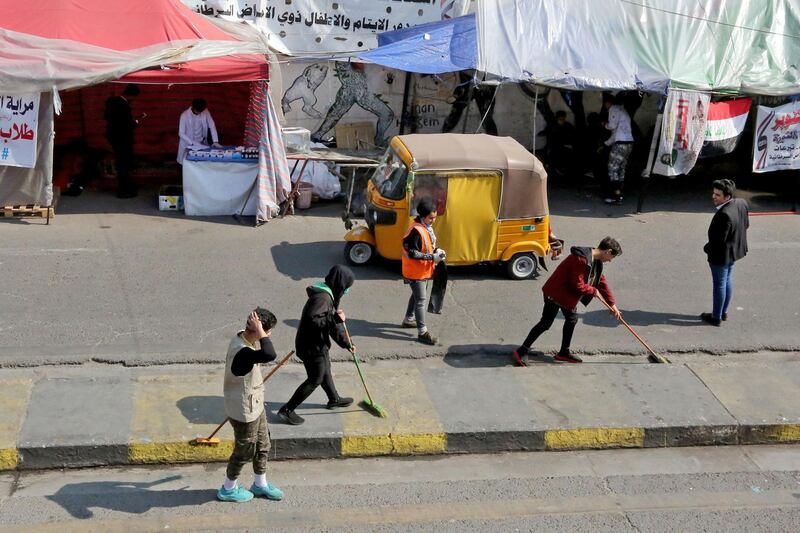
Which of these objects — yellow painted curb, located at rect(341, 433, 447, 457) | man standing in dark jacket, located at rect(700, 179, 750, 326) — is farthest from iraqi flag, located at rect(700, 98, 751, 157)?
yellow painted curb, located at rect(341, 433, 447, 457)

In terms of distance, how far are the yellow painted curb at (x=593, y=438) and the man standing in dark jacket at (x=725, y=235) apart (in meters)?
2.96

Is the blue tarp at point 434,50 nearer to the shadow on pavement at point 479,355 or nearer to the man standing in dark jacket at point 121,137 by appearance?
the man standing in dark jacket at point 121,137

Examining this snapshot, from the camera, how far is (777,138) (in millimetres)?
14500

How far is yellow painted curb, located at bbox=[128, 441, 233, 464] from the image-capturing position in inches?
277

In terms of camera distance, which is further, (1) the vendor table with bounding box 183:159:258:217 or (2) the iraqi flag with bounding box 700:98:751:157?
(2) the iraqi flag with bounding box 700:98:751:157

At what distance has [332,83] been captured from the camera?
16.0 meters

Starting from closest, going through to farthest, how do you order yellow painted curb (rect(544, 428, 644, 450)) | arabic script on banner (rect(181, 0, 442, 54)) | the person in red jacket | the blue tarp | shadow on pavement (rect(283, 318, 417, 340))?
1. yellow painted curb (rect(544, 428, 644, 450))
2. the person in red jacket
3. shadow on pavement (rect(283, 318, 417, 340))
4. the blue tarp
5. arabic script on banner (rect(181, 0, 442, 54))

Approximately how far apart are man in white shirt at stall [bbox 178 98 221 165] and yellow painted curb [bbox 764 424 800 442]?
28.6 feet

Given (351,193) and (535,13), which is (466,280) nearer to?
(351,193)

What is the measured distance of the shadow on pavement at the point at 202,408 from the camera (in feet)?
24.4

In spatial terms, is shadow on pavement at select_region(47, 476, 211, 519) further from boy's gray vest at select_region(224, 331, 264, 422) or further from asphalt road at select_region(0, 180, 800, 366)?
asphalt road at select_region(0, 180, 800, 366)

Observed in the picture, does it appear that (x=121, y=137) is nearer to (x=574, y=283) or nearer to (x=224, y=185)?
(x=224, y=185)

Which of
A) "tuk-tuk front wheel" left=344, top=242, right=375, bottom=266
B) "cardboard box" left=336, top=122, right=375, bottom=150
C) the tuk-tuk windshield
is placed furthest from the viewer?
"cardboard box" left=336, top=122, right=375, bottom=150

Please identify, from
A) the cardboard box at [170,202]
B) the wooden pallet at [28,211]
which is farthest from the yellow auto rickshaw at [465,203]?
the wooden pallet at [28,211]
